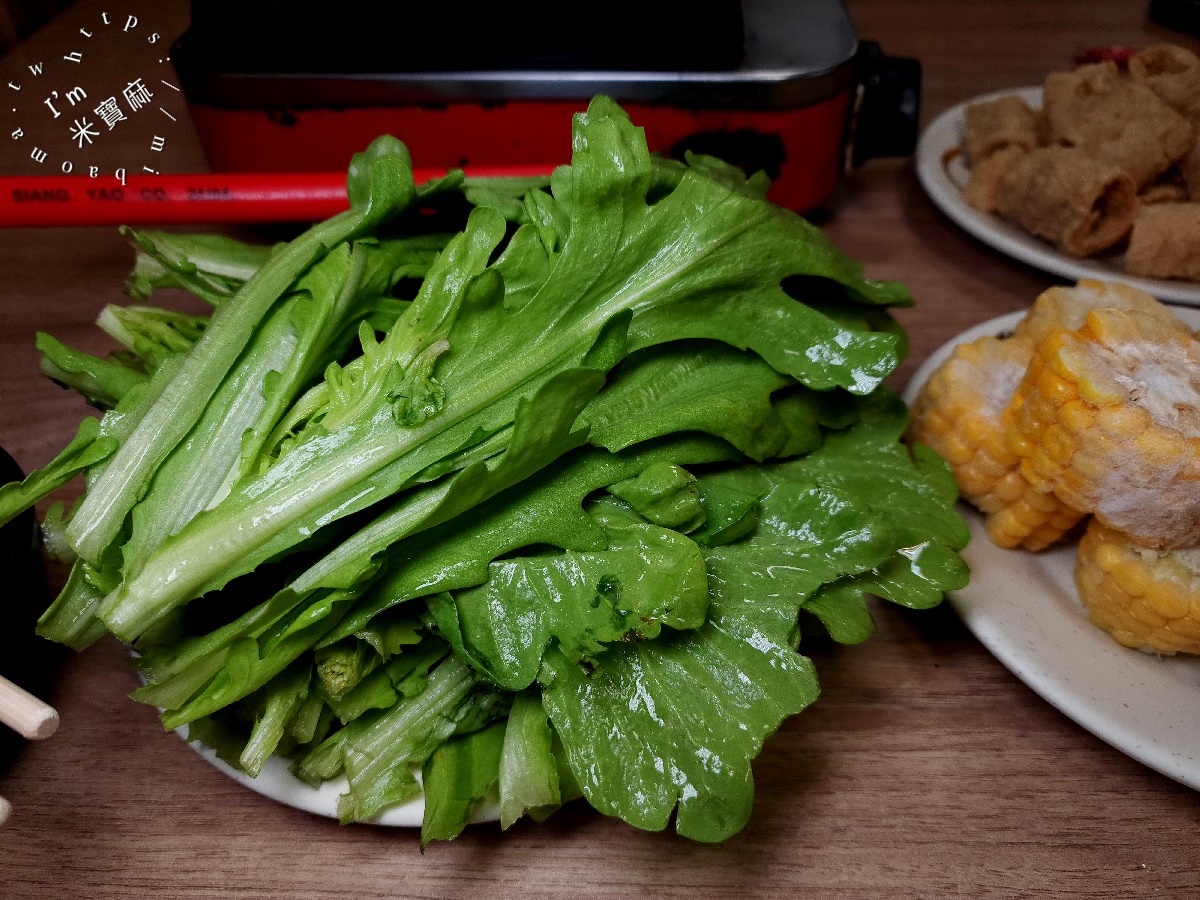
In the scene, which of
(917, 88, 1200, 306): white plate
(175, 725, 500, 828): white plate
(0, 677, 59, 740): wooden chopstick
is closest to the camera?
(0, 677, 59, 740): wooden chopstick

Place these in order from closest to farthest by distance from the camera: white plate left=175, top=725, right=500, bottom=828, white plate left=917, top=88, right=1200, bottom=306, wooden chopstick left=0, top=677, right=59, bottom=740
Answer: wooden chopstick left=0, top=677, right=59, bottom=740
white plate left=175, top=725, right=500, bottom=828
white plate left=917, top=88, right=1200, bottom=306

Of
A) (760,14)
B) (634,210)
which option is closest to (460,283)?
(634,210)

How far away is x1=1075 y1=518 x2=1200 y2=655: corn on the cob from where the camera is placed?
0.73 metres

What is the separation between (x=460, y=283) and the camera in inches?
26.7

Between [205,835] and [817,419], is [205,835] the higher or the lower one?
the lower one

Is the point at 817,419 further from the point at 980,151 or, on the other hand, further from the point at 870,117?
the point at 980,151

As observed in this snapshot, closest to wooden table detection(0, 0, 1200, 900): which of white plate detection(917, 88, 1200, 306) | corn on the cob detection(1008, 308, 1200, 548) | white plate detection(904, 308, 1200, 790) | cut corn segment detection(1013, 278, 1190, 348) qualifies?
white plate detection(904, 308, 1200, 790)

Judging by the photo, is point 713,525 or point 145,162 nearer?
point 713,525

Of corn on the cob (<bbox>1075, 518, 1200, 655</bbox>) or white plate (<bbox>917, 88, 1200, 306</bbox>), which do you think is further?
white plate (<bbox>917, 88, 1200, 306</bbox>)

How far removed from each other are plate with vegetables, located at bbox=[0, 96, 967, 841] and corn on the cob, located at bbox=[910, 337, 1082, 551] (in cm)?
10

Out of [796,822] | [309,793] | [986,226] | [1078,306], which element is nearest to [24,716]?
[309,793]

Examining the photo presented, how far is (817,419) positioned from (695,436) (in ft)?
0.47

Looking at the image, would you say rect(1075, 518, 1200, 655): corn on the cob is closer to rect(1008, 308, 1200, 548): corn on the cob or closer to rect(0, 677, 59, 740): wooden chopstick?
rect(1008, 308, 1200, 548): corn on the cob

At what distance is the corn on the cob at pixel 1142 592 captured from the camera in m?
0.73
